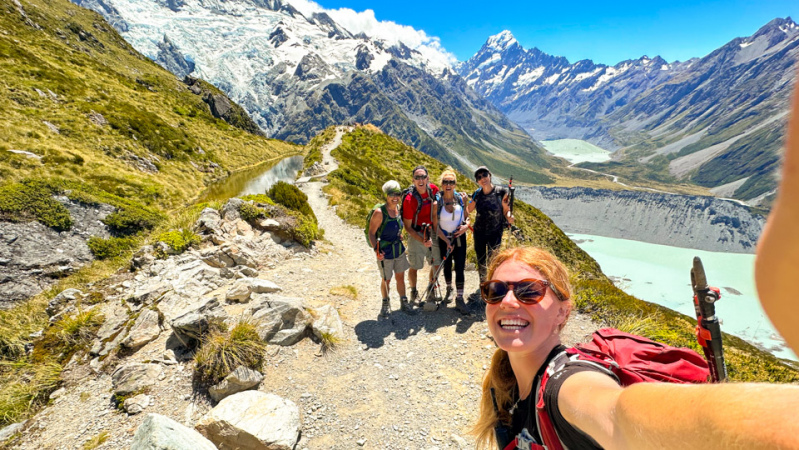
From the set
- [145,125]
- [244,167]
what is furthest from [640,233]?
[145,125]

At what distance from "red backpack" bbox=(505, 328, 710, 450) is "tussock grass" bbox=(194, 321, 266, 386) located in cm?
475

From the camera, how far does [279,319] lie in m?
6.22

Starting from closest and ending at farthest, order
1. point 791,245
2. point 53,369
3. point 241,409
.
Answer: point 791,245, point 241,409, point 53,369

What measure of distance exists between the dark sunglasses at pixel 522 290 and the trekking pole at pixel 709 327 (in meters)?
1.21

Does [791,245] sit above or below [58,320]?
above

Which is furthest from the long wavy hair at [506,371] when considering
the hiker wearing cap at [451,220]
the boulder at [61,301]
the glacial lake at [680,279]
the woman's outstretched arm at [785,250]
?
the glacial lake at [680,279]

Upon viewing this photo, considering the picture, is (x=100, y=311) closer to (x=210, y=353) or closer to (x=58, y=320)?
(x=58, y=320)

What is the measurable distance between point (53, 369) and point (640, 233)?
130 m

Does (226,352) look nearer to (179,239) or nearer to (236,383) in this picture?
(236,383)

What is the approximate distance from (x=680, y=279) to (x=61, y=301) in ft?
232

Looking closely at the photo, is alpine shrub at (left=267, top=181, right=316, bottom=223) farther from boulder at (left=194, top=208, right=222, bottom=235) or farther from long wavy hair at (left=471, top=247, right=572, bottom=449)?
long wavy hair at (left=471, top=247, right=572, bottom=449)

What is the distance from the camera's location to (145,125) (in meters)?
24.8

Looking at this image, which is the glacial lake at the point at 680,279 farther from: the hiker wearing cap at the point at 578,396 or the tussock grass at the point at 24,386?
the tussock grass at the point at 24,386

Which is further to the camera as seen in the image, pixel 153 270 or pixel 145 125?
pixel 145 125
